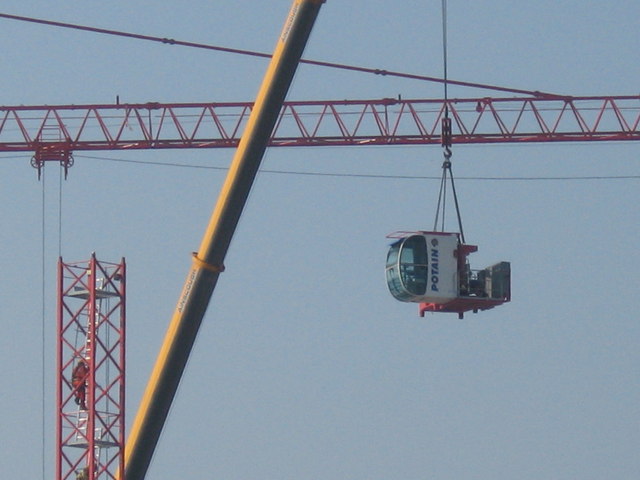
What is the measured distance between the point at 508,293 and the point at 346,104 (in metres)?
29.7

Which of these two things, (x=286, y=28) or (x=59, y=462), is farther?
(x=59, y=462)

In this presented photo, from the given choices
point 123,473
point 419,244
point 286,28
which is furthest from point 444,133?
point 123,473

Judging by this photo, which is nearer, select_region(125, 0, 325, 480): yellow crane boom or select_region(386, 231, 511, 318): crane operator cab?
select_region(125, 0, 325, 480): yellow crane boom

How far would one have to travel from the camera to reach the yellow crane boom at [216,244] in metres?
43.1

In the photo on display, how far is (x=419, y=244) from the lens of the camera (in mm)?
47656

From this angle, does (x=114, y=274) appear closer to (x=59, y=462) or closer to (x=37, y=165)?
(x=59, y=462)

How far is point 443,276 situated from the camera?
47438 mm

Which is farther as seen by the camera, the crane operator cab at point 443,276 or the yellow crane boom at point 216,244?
the crane operator cab at point 443,276

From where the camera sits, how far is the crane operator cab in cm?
4734

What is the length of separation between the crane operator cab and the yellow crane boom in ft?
19.4

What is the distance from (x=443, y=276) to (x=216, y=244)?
6754mm

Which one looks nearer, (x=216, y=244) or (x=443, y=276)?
(x=216, y=244)

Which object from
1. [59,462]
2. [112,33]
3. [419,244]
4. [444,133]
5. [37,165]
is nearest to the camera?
[419,244]

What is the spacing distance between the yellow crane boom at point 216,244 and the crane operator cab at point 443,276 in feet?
19.4
